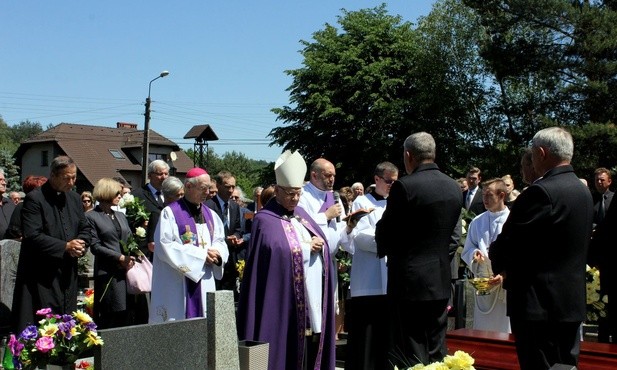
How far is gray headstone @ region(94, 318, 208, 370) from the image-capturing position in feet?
16.7

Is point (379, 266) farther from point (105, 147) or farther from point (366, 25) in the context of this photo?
point (105, 147)

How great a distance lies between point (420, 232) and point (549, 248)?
3.39 feet

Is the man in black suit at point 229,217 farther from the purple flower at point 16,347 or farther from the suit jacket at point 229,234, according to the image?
the purple flower at point 16,347

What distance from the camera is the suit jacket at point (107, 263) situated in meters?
8.41

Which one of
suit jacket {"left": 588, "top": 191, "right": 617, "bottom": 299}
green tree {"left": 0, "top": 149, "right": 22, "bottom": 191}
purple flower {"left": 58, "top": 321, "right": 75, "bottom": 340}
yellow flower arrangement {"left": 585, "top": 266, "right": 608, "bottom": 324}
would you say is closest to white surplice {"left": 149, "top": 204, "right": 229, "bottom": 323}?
purple flower {"left": 58, "top": 321, "right": 75, "bottom": 340}

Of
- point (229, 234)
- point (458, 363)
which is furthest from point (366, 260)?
point (458, 363)

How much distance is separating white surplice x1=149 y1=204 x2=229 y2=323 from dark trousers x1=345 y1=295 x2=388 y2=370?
1.50m

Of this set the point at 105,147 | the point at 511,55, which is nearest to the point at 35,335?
the point at 511,55

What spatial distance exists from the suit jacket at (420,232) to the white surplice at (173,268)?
200 cm

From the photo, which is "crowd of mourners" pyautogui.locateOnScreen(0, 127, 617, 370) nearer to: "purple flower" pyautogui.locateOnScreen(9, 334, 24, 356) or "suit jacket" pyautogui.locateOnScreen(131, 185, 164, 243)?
"suit jacket" pyautogui.locateOnScreen(131, 185, 164, 243)

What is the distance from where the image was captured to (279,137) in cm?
4144

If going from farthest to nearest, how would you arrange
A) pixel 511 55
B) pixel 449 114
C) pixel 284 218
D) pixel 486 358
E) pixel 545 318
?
pixel 449 114, pixel 511 55, pixel 284 218, pixel 486 358, pixel 545 318

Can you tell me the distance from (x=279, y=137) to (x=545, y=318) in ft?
121

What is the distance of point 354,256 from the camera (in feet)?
24.9
